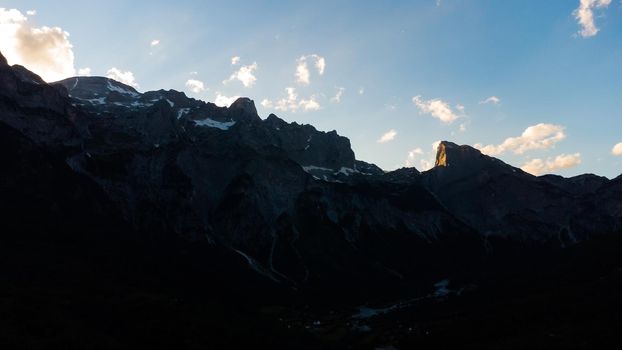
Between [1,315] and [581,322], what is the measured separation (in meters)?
166

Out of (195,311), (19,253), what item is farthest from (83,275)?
(195,311)

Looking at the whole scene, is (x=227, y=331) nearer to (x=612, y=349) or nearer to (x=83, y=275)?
(x=83, y=275)

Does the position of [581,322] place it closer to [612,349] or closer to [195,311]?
[612,349]

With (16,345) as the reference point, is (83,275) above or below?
above

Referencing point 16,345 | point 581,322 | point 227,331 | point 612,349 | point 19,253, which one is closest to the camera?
point 16,345

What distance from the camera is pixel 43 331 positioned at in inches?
4951

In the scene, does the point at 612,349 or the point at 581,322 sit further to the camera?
the point at 581,322

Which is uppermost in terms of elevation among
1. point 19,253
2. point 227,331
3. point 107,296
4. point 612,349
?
point 19,253

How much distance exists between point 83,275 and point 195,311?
44993 mm

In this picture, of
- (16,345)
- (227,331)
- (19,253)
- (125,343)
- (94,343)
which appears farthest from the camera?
(19,253)

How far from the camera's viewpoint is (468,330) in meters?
186

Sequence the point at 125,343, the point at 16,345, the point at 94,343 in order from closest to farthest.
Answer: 1. the point at 16,345
2. the point at 94,343
3. the point at 125,343

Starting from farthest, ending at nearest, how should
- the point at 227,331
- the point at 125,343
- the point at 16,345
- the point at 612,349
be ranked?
the point at 227,331 → the point at 612,349 → the point at 125,343 → the point at 16,345

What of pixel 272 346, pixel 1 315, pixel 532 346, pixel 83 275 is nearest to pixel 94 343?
pixel 1 315
